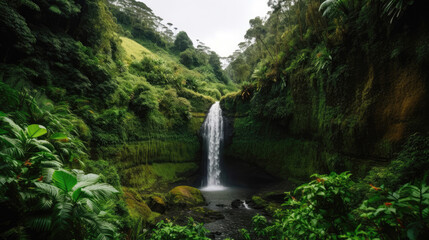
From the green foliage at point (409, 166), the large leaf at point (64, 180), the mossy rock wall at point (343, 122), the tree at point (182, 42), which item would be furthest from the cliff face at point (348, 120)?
the tree at point (182, 42)

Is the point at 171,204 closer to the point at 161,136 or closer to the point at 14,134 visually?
the point at 161,136

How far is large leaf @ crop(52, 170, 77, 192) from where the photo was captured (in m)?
1.94

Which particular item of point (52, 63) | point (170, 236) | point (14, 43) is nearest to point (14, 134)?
point (170, 236)

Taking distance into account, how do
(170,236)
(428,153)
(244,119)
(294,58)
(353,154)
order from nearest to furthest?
1. (170,236)
2. (428,153)
3. (353,154)
4. (294,58)
5. (244,119)

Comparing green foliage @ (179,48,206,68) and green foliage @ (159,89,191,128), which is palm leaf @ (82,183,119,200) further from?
green foliage @ (179,48,206,68)

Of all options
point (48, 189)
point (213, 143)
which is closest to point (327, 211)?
point (48, 189)

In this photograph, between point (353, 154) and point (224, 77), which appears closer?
point (353, 154)

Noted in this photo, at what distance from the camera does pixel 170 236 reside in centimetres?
225

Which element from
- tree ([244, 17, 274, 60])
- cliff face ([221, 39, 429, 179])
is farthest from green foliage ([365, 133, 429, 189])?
tree ([244, 17, 274, 60])

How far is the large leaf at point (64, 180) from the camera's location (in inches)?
76.4

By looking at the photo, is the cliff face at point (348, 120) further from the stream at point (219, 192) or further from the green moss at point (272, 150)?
the stream at point (219, 192)

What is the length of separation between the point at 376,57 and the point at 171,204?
894cm

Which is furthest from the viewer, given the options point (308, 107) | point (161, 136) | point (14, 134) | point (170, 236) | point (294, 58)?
point (161, 136)

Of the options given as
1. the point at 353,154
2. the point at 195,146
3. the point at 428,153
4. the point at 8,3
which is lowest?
the point at 195,146
